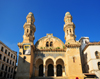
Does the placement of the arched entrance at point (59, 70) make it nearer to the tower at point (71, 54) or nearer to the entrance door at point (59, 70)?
the entrance door at point (59, 70)

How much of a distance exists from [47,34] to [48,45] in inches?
115

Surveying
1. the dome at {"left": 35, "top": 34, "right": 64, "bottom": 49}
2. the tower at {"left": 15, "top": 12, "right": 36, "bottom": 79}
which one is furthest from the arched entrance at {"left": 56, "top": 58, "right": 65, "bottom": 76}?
the tower at {"left": 15, "top": 12, "right": 36, "bottom": 79}

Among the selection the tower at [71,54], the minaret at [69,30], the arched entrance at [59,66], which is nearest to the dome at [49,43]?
the minaret at [69,30]

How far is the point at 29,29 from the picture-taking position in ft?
78.5

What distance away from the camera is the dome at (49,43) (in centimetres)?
2433

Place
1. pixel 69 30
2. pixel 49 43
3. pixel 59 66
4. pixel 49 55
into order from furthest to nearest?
pixel 49 43 < pixel 59 66 < pixel 69 30 < pixel 49 55

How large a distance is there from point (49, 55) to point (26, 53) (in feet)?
16.9

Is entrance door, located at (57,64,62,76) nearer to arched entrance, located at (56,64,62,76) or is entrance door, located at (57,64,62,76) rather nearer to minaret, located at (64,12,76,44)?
arched entrance, located at (56,64,62,76)

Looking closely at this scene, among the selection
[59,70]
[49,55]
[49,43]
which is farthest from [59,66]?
[49,43]

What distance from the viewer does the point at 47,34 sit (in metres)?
25.9

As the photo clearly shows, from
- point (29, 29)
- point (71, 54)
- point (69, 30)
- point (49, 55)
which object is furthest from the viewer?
point (29, 29)

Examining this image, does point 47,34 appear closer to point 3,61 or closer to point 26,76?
point 26,76

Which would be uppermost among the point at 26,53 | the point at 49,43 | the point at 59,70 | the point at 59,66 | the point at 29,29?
the point at 29,29

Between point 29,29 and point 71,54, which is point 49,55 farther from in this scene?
point 29,29
